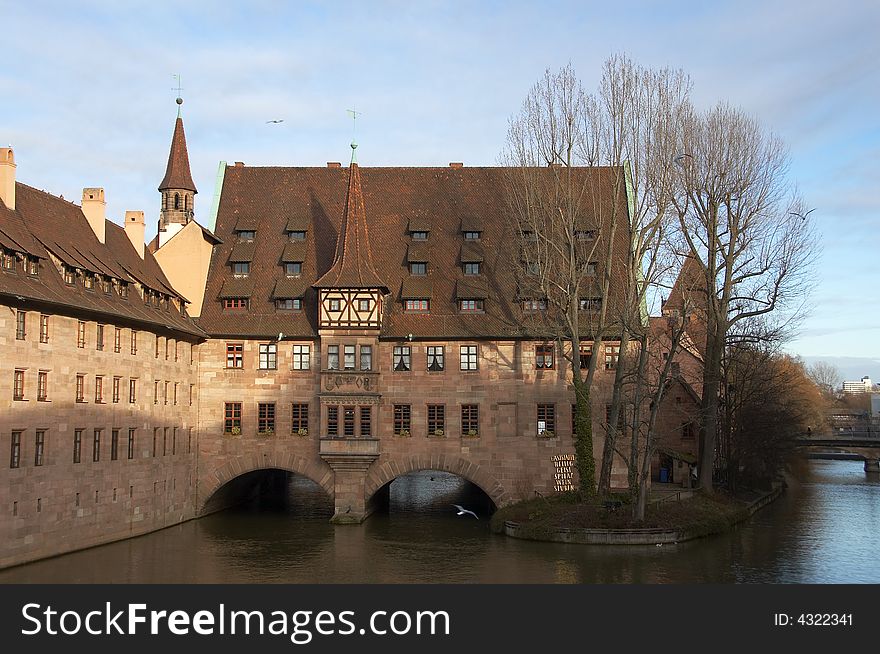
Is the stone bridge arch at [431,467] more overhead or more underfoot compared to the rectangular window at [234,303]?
more underfoot

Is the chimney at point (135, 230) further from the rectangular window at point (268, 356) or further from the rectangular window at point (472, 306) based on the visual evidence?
the rectangular window at point (472, 306)

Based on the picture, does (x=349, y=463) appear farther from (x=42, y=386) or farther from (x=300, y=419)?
(x=42, y=386)

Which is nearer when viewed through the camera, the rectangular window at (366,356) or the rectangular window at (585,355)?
the rectangular window at (366,356)

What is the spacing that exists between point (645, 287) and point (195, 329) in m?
18.9

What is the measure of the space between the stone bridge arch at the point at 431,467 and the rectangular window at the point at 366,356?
403 centimetres

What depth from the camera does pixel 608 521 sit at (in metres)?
34.9

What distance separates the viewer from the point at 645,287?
37.9m

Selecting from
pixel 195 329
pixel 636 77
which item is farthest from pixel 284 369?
pixel 636 77

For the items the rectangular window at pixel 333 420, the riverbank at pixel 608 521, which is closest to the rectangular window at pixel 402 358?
the rectangular window at pixel 333 420

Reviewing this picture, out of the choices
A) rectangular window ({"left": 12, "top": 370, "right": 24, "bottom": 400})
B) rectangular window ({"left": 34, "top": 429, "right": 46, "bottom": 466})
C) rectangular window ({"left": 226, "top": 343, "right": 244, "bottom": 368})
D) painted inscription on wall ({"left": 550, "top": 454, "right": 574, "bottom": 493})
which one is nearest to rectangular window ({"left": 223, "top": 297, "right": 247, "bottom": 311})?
rectangular window ({"left": 226, "top": 343, "right": 244, "bottom": 368})

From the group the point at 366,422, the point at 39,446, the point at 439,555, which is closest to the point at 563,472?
the point at 366,422

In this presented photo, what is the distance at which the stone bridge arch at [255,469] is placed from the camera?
40.9 m

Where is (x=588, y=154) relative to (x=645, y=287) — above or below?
above

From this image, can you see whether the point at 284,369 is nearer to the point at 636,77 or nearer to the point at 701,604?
the point at 636,77
